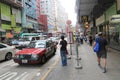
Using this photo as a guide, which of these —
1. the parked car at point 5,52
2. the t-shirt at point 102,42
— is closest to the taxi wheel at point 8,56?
the parked car at point 5,52

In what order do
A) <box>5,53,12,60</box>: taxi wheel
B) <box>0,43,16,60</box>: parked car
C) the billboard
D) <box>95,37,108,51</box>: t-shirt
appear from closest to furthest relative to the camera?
<box>95,37,108,51</box>: t-shirt, <box>0,43,16,60</box>: parked car, <box>5,53,12,60</box>: taxi wheel, the billboard

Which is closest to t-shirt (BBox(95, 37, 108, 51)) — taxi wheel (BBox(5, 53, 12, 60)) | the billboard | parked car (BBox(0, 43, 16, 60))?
parked car (BBox(0, 43, 16, 60))

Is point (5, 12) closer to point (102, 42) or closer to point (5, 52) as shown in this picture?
point (5, 52)

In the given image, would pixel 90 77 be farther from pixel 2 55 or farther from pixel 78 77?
pixel 2 55

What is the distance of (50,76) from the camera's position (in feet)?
30.4

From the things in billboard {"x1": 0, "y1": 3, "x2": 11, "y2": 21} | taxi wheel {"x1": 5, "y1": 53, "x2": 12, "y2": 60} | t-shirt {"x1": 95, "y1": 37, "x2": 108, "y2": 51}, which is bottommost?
taxi wheel {"x1": 5, "y1": 53, "x2": 12, "y2": 60}

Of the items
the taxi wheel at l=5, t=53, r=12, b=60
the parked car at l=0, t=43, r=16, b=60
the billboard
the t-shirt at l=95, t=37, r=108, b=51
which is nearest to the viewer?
the t-shirt at l=95, t=37, r=108, b=51

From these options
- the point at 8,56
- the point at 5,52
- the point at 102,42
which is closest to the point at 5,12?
the point at 8,56

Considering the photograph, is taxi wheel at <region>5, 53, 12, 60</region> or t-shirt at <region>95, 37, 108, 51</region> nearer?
t-shirt at <region>95, 37, 108, 51</region>

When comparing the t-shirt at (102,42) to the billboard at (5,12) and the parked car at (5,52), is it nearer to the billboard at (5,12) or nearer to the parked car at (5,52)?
the parked car at (5,52)

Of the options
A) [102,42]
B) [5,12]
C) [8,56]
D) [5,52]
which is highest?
[5,12]

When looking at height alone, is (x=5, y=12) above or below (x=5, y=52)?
above

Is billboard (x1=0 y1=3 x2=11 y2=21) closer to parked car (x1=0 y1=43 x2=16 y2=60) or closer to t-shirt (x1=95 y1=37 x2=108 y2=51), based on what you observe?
parked car (x1=0 y1=43 x2=16 y2=60)

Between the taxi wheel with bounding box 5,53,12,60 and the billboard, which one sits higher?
the billboard
